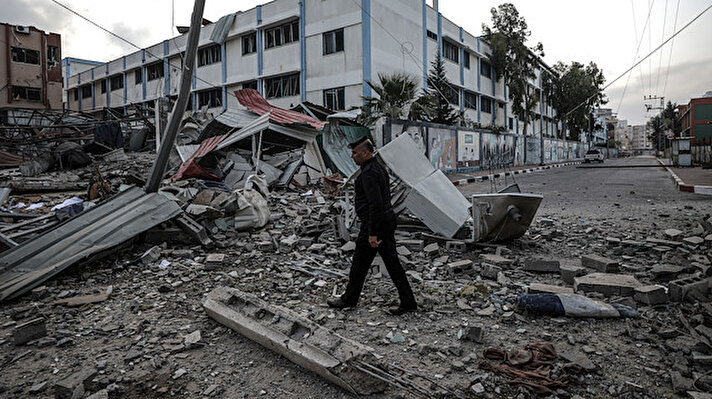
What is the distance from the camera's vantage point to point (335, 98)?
2264 centimetres

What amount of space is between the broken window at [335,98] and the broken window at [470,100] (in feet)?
43.2

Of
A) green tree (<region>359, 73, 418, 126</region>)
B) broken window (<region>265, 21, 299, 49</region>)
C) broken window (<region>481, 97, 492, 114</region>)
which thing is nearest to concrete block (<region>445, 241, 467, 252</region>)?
green tree (<region>359, 73, 418, 126</region>)

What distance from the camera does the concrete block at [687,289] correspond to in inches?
147

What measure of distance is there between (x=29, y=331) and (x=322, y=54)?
21207mm

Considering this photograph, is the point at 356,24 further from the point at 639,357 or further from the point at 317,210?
the point at 639,357

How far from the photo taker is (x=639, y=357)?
114 inches

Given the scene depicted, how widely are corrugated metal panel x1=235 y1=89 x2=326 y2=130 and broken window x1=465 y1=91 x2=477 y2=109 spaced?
19.8m

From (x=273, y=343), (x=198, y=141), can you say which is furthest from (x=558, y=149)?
(x=273, y=343)

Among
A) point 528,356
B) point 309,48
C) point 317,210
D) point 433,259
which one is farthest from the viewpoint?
point 309,48

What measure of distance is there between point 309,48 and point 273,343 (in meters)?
22.2

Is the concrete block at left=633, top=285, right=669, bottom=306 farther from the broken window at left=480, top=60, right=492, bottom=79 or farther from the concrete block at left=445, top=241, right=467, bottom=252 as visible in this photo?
the broken window at left=480, top=60, right=492, bottom=79

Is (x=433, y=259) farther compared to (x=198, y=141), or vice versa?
(x=198, y=141)

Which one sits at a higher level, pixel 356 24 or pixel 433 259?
pixel 356 24

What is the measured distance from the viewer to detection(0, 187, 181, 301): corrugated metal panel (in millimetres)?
4680
